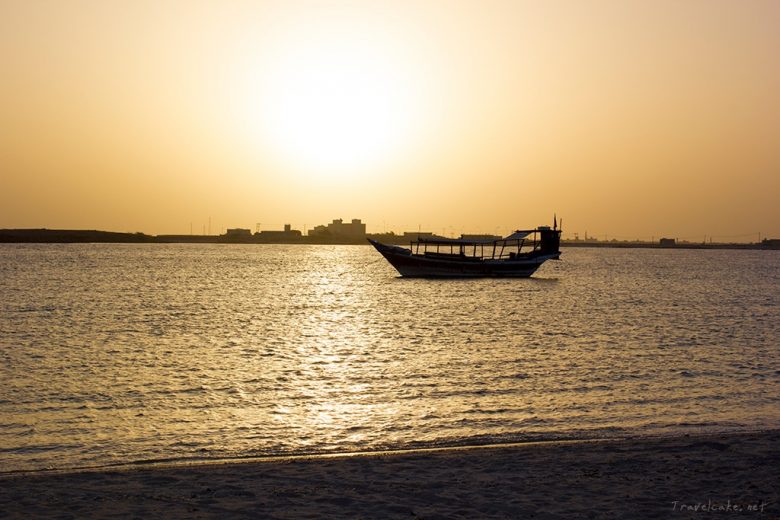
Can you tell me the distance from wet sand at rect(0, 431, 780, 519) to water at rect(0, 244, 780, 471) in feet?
6.26

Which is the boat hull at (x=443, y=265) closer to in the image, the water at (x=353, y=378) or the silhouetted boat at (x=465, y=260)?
the silhouetted boat at (x=465, y=260)

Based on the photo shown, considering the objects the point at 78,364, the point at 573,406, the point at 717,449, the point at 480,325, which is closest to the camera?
the point at 717,449

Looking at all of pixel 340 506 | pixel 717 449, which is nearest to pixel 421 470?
pixel 340 506

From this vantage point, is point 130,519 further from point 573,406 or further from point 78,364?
point 78,364

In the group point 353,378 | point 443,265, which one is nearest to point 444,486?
point 353,378

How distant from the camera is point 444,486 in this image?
12000 mm

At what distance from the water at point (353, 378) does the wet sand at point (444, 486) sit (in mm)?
1907

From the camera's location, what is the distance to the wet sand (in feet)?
35.3

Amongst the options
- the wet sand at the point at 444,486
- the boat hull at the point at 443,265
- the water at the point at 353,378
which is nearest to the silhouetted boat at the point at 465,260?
the boat hull at the point at 443,265

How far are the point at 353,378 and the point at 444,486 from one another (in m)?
13.2

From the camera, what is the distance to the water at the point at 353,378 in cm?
1667

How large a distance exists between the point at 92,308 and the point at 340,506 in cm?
4733

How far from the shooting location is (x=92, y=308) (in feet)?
175

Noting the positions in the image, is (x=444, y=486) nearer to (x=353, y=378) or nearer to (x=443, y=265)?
(x=353, y=378)
